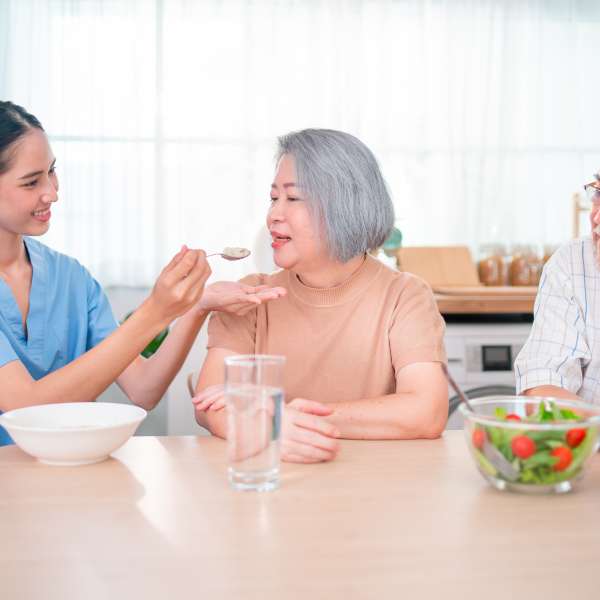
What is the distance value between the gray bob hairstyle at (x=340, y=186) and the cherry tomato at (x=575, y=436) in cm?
78

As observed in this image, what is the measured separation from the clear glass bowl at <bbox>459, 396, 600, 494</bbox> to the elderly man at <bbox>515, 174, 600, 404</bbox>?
0.57 m

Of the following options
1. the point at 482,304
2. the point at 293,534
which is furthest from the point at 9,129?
the point at 482,304

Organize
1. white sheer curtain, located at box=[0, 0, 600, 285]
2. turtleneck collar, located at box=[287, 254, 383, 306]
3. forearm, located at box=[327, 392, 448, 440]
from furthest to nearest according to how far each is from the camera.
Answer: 1. white sheer curtain, located at box=[0, 0, 600, 285]
2. turtleneck collar, located at box=[287, 254, 383, 306]
3. forearm, located at box=[327, 392, 448, 440]

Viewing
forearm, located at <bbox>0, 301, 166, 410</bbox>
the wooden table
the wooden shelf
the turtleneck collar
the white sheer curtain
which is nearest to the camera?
Result: the wooden table

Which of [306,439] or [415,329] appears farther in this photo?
[415,329]

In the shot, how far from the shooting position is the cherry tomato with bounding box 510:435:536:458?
0.99 m

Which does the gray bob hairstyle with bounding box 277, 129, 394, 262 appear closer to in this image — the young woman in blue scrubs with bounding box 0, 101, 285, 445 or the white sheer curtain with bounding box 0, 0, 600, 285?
the young woman in blue scrubs with bounding box 0, 101, 285, 445

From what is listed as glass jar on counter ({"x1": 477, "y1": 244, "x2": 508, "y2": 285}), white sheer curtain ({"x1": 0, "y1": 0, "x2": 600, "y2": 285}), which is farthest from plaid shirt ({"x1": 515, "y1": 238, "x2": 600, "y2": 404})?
white sheer curtain ({"x1": 0, "y1": 0, "x2": 600, "y2": 285})

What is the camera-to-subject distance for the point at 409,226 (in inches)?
153

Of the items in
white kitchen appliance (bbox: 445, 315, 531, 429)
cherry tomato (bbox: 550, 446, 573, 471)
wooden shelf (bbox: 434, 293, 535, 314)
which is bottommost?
white kitchen appliance (bbox: 445, 315, 531, 429)

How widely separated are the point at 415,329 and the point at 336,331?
18 cm

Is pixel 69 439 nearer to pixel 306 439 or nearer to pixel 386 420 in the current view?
pixel 306 439

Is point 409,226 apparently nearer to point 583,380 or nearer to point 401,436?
point 583,380

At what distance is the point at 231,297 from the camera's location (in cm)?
159
